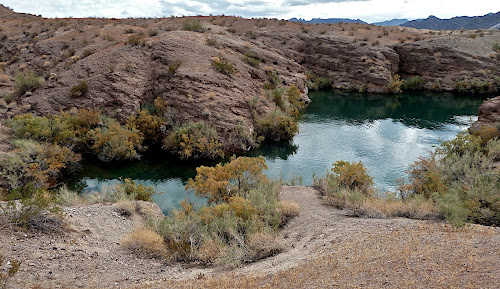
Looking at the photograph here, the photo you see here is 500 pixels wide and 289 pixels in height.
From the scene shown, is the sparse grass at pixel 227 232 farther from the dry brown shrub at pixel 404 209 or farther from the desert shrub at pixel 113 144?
the desert shrub at pixel 113 144

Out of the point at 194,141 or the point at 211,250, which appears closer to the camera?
the point at 211,250

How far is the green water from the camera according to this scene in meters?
14.6

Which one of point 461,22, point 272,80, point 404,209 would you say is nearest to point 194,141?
point 404,209

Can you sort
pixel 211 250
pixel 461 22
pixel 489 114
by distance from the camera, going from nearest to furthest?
pixel 211 250, pixel 489 114, pixel 461 22

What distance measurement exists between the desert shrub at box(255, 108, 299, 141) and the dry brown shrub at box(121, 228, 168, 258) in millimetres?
12476

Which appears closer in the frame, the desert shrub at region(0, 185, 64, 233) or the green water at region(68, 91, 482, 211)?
the desert shrub at region(0, 185, 64, 233)

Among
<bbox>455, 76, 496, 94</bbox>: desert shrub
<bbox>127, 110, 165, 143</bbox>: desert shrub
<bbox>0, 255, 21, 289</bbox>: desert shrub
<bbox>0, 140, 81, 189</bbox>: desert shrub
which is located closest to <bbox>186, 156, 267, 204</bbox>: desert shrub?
<bbox>0, 255, 21, 289</bbox>: desert shrub

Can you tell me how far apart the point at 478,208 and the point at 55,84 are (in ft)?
68.3

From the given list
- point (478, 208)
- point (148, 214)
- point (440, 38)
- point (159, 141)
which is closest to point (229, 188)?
point (148, 214)

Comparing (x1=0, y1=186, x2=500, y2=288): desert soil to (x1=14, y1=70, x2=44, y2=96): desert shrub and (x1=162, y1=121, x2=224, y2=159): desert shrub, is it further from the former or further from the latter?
(x1=14, y1=70, x2=44, y2=96): desert shrub

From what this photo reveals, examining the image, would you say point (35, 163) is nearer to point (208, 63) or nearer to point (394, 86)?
point (208, 63)

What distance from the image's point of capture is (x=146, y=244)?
704cm

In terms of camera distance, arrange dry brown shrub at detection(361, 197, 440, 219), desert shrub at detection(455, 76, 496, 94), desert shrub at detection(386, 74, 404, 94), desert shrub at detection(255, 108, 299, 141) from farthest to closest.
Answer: desert shrub at detection(386, 74, 404, 94), desert shrub at detection(455, 76, 496, 94), desert shrub at detection(255, 108, 299, 141), dry brown shrub at detection(361, 197, 440, 219)

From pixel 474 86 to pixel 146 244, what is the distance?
35531mm
